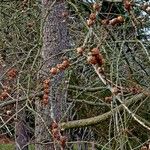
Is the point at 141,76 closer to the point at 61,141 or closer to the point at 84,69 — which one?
the point at 84,69

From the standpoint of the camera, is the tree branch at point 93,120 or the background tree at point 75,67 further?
the tree branch at point 93,120

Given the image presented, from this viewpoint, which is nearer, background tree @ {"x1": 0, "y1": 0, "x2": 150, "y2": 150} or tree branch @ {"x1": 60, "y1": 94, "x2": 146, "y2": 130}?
background tree @ {"x1": 0, "y1": 0, "x2": 150, "y2": 150}

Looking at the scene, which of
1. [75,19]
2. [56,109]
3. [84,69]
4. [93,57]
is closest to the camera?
[93,57]

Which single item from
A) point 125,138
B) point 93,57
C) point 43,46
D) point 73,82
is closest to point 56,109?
point 43,46

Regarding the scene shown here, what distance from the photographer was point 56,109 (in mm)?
3996

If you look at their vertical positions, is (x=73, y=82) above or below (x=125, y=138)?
below

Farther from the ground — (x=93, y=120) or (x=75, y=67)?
(x=75, y=67)

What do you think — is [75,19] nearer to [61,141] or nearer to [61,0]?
[61,0]

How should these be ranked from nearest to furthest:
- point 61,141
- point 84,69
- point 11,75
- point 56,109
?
point 61,141
point 11,75
point 56,109
point 84,69

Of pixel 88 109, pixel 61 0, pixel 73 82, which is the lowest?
pixel 88 109

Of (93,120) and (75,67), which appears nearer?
(93,120)

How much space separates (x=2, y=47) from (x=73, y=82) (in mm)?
957

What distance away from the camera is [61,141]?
258 centimetres

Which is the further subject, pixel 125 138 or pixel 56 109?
pixel 56 109
